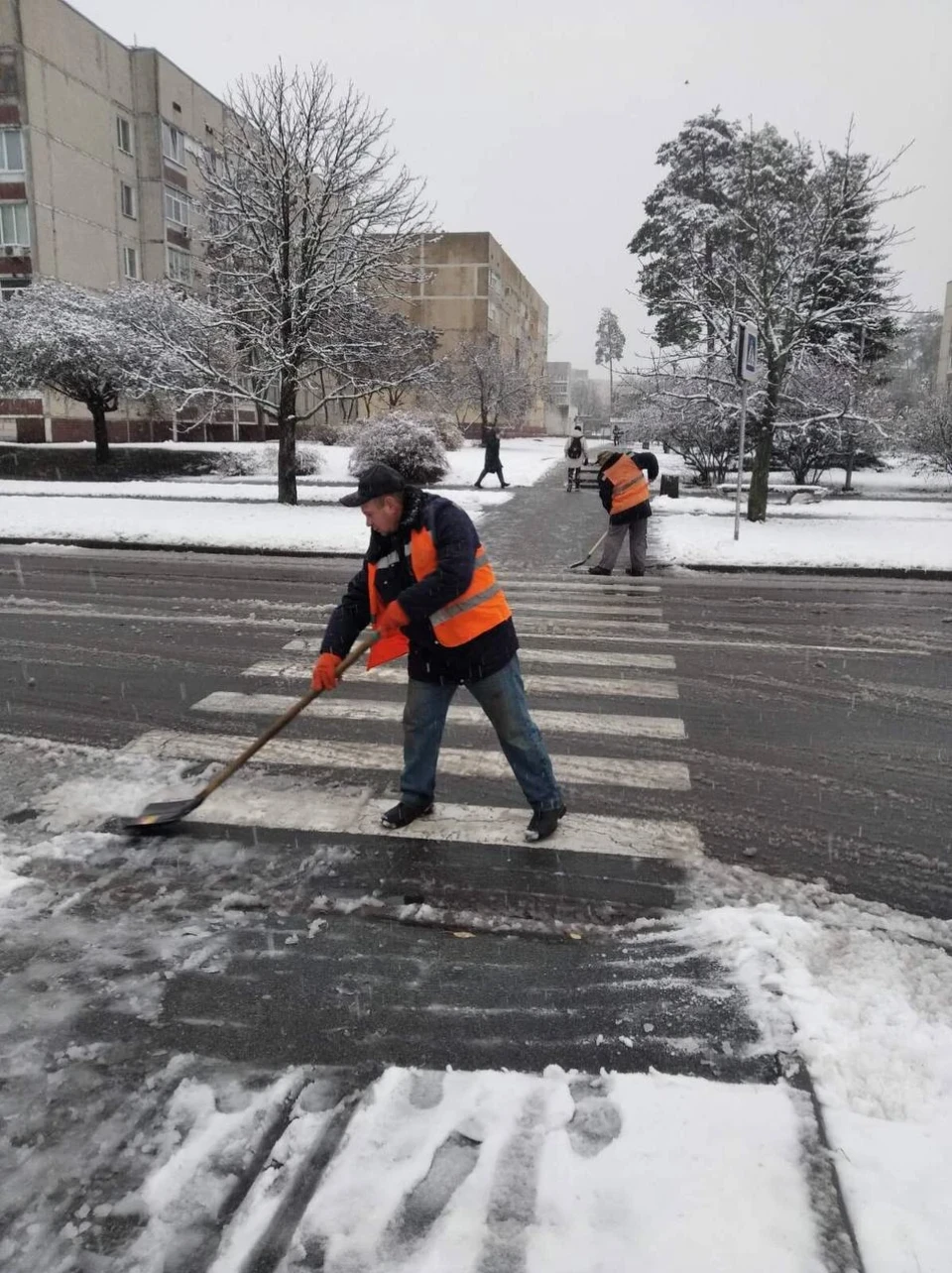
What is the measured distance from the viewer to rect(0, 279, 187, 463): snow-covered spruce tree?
25.4m

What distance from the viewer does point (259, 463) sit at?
30.6m

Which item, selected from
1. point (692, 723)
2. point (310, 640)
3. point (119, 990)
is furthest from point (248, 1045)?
point (310, 640)

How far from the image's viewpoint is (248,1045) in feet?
9.56

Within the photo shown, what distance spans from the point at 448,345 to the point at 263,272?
193 feet

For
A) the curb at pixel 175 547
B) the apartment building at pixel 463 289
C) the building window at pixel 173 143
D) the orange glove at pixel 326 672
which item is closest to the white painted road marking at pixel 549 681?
the orange glove at pixel 326 672

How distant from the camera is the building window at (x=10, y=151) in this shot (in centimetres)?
3706

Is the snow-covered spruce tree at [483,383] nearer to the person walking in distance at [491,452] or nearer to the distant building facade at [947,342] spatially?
the person walking in distance at [491,452]

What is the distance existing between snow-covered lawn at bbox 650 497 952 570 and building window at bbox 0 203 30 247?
30569 mm

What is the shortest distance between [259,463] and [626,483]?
2142 cm

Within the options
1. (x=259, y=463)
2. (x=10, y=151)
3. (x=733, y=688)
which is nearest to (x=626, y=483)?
(x=733, y=688)

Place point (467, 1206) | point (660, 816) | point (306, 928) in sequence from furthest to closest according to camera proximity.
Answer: point (660, 816), point (306, 928), point (467, 1206)

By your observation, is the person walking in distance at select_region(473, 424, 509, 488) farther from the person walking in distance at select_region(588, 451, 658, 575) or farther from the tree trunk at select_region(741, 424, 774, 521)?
the person walking in distance at select_region(588, 451, 658, 575)

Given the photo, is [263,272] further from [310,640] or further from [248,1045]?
[248,1045]

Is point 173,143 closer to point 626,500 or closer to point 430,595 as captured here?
point 626,500
